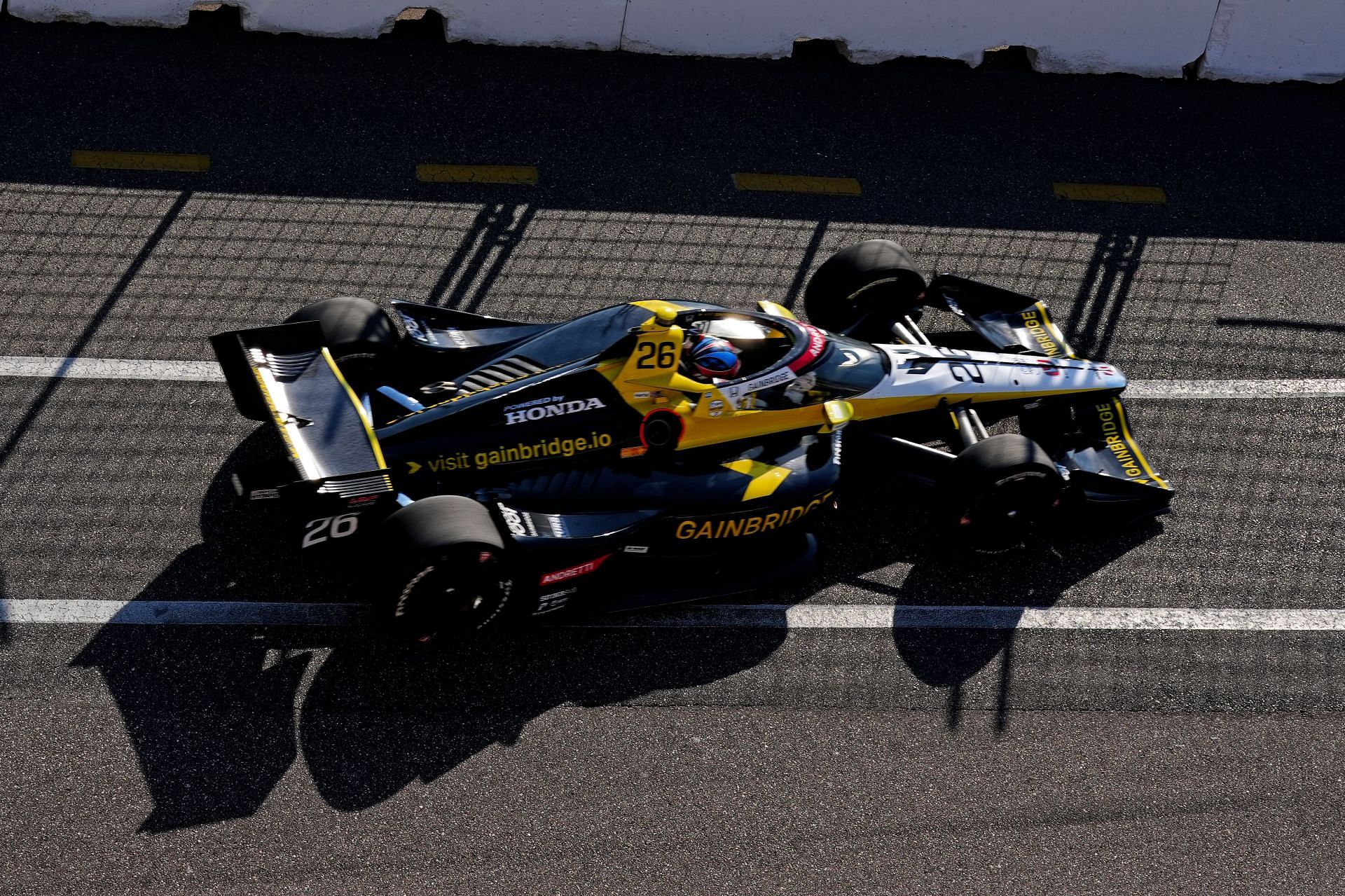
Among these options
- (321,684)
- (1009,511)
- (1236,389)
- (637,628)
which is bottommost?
(1236,389)

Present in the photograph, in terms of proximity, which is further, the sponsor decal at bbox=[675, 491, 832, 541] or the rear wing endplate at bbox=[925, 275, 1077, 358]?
the rear wing endplate at bbox=[925, 275, 1077, 358]

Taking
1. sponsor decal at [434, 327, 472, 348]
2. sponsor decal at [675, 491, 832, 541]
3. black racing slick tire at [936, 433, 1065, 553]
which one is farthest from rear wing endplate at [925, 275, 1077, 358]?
sponsor decal at [434, 327, 472, 348]

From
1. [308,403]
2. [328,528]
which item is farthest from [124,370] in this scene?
[328,528]

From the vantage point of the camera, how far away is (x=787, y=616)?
6.36 m

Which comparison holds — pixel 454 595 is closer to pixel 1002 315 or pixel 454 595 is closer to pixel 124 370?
pixel 124 370

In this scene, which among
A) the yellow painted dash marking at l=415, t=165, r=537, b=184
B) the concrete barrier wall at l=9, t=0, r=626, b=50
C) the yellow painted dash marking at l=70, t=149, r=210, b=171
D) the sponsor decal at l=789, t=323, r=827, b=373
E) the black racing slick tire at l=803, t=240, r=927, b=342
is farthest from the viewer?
the concrete barrier wall at l=9, t=0, r=626, b=50

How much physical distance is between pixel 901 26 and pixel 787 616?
5.62 metres

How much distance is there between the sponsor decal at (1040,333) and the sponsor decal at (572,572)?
9.79 ft

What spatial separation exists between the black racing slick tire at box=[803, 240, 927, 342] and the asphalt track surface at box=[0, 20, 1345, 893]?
33.8 inches

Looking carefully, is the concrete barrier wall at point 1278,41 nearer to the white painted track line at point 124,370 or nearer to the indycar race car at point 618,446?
the white painted track line at point 124,370

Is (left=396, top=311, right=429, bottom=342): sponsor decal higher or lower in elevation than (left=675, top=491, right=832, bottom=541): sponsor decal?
higher

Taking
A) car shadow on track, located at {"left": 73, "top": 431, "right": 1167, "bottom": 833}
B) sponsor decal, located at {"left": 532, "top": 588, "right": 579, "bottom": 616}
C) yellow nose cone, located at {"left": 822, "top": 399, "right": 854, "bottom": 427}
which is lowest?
car shadow on track, located at {"left": 73, "top": 431, "right": 1167, "bottom": 833}

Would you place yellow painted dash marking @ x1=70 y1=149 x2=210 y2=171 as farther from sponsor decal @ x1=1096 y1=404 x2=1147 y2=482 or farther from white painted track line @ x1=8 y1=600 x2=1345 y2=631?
sponsor decal @ x1=1096 y1=404 x2=1147 y2=482

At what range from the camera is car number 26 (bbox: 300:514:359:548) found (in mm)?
5629
